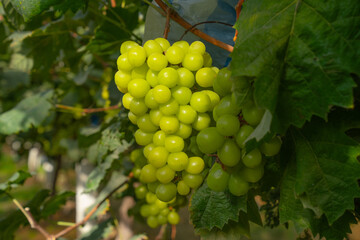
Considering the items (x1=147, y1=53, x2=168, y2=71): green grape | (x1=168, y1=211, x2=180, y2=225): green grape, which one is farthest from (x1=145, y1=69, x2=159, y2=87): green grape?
(x1=168, y1=211, x2=180, y2=225): green grape

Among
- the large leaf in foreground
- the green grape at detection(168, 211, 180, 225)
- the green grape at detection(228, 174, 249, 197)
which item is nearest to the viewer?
the large leaf in foreground

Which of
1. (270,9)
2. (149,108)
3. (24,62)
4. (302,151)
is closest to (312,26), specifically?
(270,9)

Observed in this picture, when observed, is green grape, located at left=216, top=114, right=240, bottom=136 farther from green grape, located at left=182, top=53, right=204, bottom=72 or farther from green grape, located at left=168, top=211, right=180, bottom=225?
green grape, located at left=168, top=211, right=180, bottom=225

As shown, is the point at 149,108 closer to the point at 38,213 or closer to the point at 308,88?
the point at 308,88

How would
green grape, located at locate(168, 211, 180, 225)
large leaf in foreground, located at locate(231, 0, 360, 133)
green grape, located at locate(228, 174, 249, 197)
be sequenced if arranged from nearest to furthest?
1. large leaf in foreground, located at locate(231, 0, 360, 133)
2. green grape, located at locate(228, 174, 249, 197)
3. green grape, located at locate(168, 211, 180, 225)

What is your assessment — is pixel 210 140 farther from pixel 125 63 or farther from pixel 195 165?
pixel 125 63

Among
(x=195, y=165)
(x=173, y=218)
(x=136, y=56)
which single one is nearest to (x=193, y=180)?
(x=195, y=165)

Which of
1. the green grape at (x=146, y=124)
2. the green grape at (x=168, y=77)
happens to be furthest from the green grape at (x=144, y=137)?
the green grape at (x=168, y=77)
